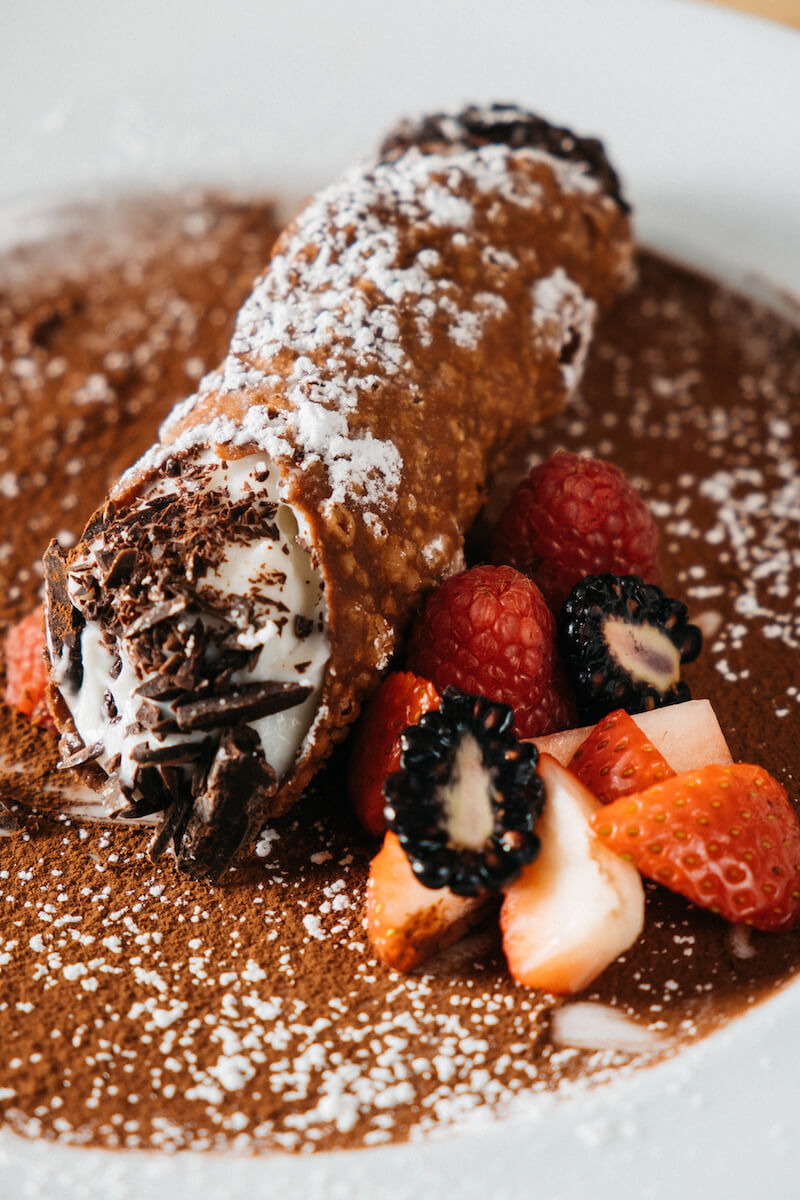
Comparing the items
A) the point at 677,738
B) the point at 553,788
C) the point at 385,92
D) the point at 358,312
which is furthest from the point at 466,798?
the point at 385,92

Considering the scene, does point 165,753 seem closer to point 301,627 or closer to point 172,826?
point 172,826

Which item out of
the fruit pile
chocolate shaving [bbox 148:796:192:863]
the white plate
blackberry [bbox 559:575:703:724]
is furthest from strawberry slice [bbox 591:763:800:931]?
the white plate

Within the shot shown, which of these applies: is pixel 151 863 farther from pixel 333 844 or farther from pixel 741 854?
pixel 741 854

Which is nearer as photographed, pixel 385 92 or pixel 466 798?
pixel 466 798

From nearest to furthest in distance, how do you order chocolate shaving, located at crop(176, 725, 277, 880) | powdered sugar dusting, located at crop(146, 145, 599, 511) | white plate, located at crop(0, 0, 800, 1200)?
chocolate shaving, located at crop(176, 725, 277, 880) < powdered sugar dusting, located at crop(146, 145, 599, 511) < white plate, located at crop(0, 0, 800, 1200)

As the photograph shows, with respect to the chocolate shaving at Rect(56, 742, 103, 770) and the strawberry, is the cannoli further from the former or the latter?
the strawberry

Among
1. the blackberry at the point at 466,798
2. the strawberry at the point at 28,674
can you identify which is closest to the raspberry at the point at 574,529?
the blackberry at the point at 466,798
